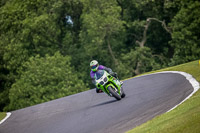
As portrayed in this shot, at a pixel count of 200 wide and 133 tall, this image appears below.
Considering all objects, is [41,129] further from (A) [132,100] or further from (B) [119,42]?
(B) [119,42]

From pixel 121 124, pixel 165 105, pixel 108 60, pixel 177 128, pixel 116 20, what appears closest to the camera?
pixel 177 128

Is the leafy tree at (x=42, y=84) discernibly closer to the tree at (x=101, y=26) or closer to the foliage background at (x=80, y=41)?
the foliage background at (x=80, y=41)

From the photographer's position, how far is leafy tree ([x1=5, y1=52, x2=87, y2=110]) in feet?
127

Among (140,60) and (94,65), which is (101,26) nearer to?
(140,60)

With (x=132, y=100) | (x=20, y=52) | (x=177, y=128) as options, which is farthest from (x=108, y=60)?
(x=177, y=128)

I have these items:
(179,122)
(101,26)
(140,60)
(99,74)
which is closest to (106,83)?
(99,74)

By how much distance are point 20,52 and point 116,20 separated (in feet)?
35.3

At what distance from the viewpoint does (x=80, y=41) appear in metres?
50.3

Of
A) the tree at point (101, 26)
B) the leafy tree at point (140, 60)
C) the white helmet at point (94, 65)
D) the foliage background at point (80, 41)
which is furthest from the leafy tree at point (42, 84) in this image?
the white helmet at point (94, 65)

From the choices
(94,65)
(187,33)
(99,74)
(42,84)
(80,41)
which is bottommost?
(42,84)

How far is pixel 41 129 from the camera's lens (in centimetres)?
1172

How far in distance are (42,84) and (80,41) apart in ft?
39.1

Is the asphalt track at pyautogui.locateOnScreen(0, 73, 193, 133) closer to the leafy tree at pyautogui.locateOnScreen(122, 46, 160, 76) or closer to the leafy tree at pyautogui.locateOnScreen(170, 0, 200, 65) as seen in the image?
the leafy tree at pyautogui.locateOnScreen(170, 0, 200, 65)

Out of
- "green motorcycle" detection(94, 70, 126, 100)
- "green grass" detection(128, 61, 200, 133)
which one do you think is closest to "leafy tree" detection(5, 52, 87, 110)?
"green motorcycle" detection(94, 70, 126, 100)
